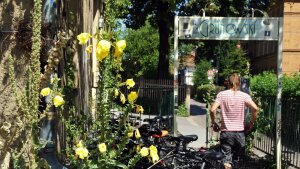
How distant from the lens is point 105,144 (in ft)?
9.32

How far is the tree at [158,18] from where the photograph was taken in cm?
2552

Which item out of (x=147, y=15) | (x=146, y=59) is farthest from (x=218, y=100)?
(x=146, y=59)

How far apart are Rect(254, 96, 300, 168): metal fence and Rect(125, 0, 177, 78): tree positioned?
16.7m

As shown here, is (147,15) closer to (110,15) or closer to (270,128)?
(270,128)

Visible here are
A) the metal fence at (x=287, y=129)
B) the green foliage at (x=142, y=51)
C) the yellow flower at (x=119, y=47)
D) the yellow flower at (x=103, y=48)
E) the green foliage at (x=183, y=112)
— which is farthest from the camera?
the green foliage at (x=142, y=51)

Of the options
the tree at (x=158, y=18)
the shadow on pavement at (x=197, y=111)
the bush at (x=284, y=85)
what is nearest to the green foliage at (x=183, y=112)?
the shadow on pavement at (x=197, y=111)

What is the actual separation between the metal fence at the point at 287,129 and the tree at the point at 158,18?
1669cm

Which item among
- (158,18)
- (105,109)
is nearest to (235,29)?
(105,109)

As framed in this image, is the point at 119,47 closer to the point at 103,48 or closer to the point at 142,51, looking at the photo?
the point at 103,48

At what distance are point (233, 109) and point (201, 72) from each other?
43.9 metres

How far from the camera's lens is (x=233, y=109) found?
6695 millimetres

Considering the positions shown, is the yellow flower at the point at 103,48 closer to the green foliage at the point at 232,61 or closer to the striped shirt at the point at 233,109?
the striped shirt at the point at 233,109

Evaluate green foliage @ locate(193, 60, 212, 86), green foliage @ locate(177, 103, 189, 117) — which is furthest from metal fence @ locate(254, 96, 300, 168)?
green foliage @ locate(193, 60, 212, 86)

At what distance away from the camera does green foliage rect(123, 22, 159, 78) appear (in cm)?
5088
